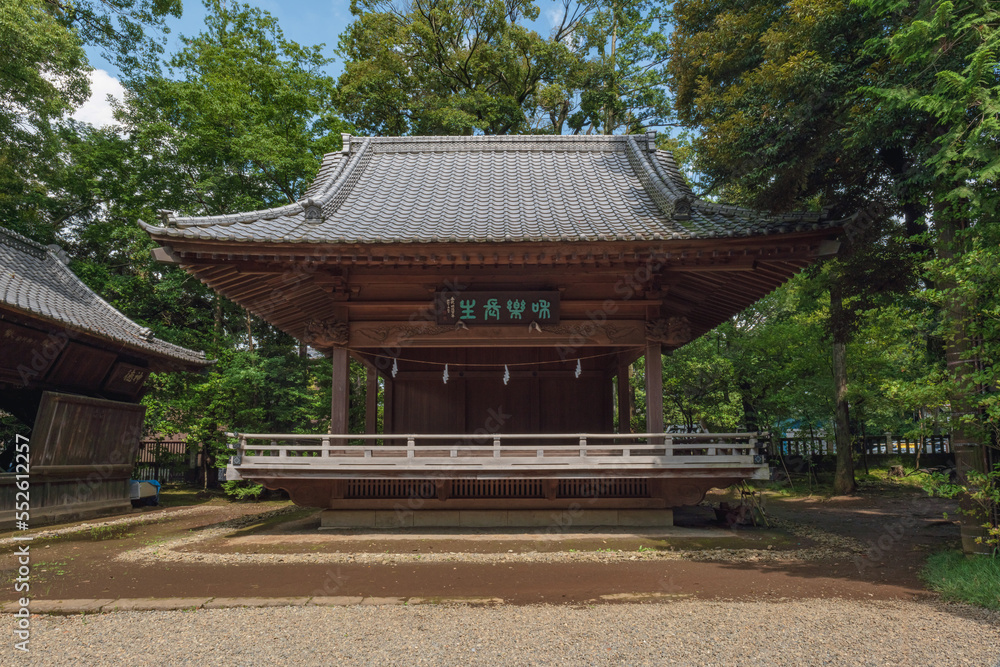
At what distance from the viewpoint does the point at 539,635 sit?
16.5 ft

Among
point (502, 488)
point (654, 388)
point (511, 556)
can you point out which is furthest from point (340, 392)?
point (654, 388)

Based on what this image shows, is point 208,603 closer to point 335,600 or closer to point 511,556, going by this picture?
point 335,600

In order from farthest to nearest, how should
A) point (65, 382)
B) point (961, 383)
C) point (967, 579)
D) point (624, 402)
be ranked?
1. point (65, 382)
2. point (624, 402)
3. point (961, 383)
4. point (967, 579)

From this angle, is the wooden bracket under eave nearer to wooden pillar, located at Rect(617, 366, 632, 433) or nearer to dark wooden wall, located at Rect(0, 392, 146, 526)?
dark wooden wall, located at Rect(0, 392, 146, 526)

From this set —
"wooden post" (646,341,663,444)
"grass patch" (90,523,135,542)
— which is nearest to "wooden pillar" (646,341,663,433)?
"wooden post" (646,341,663,444)

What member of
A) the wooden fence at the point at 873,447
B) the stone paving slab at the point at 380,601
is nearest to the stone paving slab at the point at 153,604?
the stone paving slab at the point at 380,601

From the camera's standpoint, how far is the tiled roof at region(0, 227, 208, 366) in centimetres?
1192

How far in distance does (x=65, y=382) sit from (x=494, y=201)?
37.5ft

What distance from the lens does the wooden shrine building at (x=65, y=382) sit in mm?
12172

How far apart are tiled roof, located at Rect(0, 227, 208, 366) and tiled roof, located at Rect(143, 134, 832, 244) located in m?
5.38

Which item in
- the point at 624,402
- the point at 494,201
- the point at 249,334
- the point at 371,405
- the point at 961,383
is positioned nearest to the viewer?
the point at 961,383

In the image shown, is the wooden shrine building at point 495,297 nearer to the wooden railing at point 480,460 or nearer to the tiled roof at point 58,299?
the wooden railing at point 480,460

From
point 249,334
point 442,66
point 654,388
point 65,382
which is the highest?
point 442,66

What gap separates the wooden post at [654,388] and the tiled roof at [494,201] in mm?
2250
